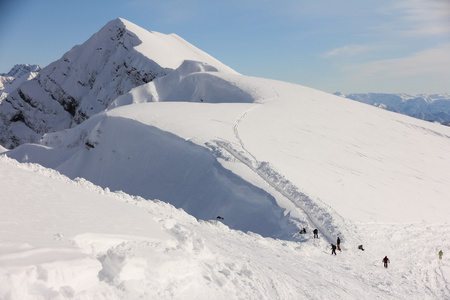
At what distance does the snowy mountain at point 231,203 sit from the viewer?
8562 mm

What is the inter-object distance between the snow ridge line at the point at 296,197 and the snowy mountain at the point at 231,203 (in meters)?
0.09

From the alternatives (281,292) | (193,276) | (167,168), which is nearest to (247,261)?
(281,292)

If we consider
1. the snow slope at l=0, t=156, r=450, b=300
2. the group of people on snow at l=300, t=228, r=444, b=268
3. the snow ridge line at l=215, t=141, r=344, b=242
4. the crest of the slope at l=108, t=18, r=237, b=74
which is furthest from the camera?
the crest of the slope at l=108, t=18, r=237, b=74

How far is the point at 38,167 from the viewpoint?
18.5 metres

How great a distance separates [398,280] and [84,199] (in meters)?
14.0

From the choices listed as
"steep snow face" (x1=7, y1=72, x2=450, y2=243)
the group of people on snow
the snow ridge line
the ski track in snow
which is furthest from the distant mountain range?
the group of people on snow

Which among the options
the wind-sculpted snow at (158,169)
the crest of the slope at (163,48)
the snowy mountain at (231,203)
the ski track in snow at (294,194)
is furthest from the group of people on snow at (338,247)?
the crest of the slope at (163,48)

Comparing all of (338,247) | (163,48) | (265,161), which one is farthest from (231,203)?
(163,48)

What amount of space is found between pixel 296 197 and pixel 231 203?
447 centimetres

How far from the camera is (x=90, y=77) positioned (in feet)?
373

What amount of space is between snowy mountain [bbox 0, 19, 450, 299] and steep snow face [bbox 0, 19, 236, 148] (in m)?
52.0

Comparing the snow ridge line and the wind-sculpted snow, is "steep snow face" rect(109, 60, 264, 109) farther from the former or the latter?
the snow ridge line

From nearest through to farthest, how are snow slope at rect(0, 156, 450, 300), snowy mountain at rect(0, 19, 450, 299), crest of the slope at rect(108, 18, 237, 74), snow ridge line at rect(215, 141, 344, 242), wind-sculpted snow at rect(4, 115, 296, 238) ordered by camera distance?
snow slope at rect(0, 156, 450, 300), snowy mountain at rect(0, 19, 450, 299), snow ridge line at rect(215, 141, 344, 242), wind-sculpted snow at rect(4, 115, 296, 238), crest of the slope at rect(108, 18, 237, 74)

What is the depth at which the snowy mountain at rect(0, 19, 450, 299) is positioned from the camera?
856cm
